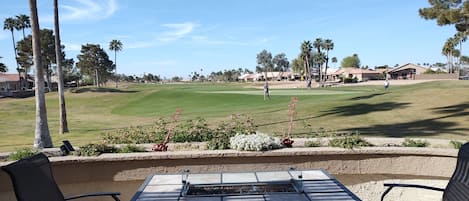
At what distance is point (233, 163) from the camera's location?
469 centimetres

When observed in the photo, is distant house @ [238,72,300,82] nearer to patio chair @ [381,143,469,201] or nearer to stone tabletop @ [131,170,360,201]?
stone tabletop @ [131,170,360,201]

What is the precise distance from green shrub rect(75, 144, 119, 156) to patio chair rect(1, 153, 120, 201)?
1693 mm

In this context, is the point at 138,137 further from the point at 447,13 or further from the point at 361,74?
the point at 361,74

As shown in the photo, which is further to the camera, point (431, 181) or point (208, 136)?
point (208, 136)

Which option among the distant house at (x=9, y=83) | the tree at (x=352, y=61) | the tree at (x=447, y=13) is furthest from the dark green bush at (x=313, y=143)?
the tree at (x=352, y=61)

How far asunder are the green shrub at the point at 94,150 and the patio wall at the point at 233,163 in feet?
0.43

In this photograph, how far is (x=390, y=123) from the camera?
15.4 metres

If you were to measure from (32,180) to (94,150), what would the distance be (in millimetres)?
2093

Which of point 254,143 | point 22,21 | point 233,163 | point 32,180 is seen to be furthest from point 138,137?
point 22,21

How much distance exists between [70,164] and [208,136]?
2220 millimetres

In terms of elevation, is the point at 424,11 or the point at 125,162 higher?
the point at 424,11

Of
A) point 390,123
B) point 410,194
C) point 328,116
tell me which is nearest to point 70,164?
point 410,194

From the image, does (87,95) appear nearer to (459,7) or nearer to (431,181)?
(459,7)

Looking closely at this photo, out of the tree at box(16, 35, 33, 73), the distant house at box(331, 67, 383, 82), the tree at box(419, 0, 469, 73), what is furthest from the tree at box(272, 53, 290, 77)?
the tree at box(419, 0, 469, 73)
